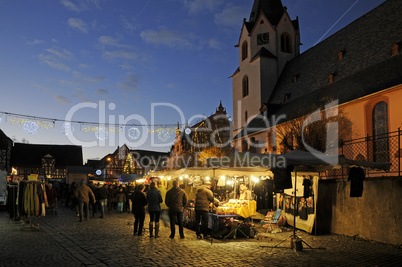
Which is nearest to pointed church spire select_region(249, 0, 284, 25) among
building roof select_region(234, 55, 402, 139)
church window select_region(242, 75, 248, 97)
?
church window select_region(242, 75, 248, 97)

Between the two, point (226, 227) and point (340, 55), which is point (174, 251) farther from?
point (340, 55)

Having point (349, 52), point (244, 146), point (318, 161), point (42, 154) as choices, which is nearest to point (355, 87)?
point (349, 52)

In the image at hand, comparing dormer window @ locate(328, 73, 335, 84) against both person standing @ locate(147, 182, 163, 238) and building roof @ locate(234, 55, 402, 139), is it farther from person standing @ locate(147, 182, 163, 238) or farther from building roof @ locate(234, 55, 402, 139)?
person standing @ locate(147, 182, 163, 238)

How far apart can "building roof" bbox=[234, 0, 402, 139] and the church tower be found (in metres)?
2.47

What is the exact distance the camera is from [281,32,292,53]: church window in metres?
46.9

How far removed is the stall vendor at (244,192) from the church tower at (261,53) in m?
27.7

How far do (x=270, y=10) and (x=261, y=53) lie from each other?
6.51 m

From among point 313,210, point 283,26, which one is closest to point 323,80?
point 283,26

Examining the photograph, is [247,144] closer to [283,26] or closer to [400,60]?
[283,26]

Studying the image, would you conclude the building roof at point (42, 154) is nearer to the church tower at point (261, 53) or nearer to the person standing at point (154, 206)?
the church tower at point (261, 53)

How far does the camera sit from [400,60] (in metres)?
24.7

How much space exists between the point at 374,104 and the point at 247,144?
722 inches

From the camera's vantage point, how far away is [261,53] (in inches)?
1762

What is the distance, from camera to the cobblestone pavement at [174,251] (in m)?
8.30
